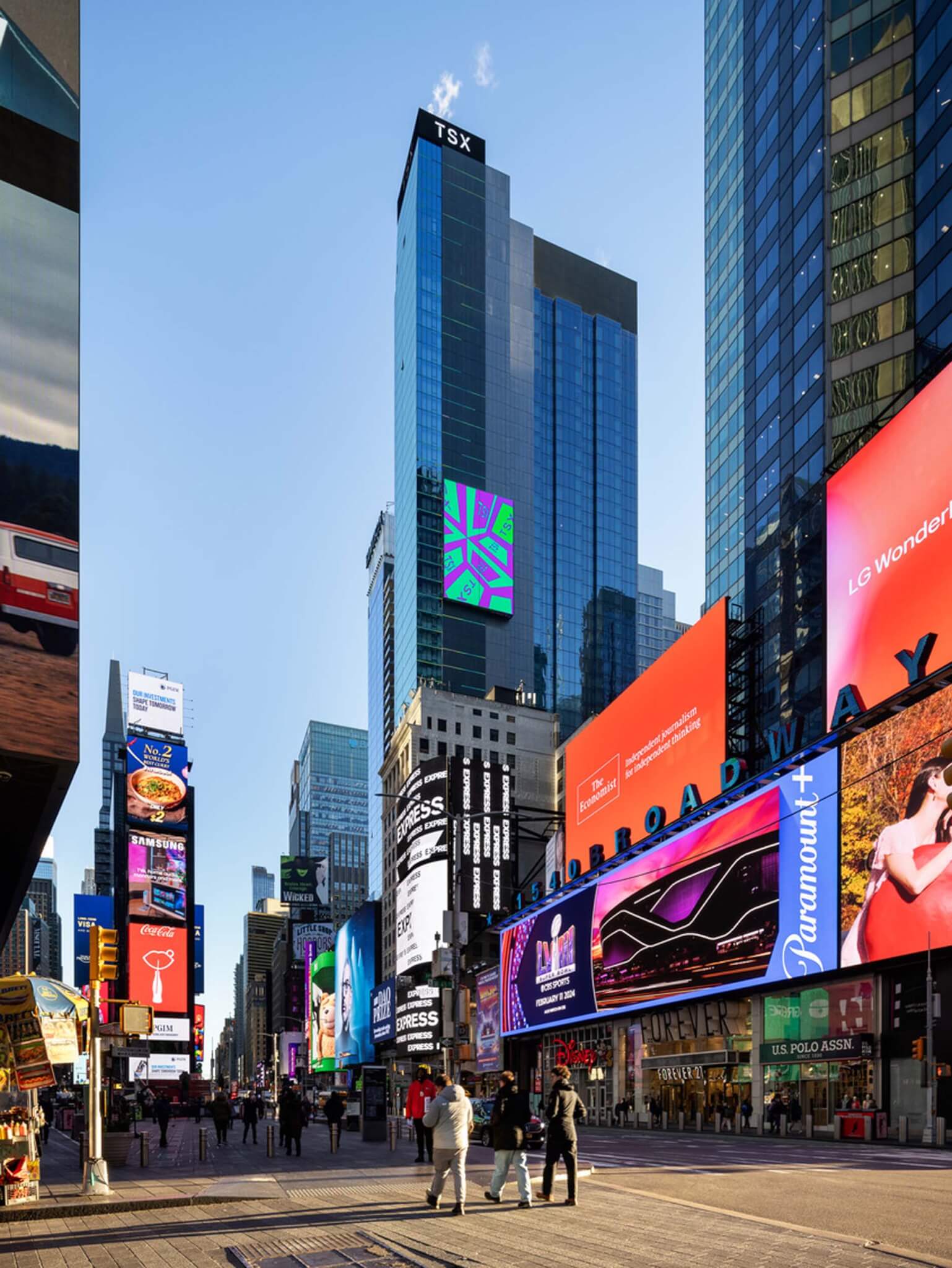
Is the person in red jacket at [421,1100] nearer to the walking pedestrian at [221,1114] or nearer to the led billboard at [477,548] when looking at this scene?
the walking pedestrian at [221,1114]


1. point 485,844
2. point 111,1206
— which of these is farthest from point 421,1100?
point 485,844

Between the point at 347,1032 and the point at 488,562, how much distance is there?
67.5m

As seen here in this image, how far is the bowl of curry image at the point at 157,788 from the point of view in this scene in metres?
132

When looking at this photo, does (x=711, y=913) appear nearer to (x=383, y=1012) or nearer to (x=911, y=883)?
(x=911, y=883)

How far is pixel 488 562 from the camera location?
18725 cm

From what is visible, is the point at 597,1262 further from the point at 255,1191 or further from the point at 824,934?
the point at 824,934

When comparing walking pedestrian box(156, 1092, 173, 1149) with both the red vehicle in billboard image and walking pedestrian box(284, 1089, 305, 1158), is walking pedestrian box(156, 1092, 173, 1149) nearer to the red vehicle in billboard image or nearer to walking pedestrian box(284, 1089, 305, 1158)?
walking pedestrian box(284, 1089, 305, 1158)

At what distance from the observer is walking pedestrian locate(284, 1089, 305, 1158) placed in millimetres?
37125

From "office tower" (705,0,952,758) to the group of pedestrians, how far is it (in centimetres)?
4505

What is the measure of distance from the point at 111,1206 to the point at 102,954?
3.98 meters

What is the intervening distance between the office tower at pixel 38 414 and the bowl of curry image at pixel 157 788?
108m

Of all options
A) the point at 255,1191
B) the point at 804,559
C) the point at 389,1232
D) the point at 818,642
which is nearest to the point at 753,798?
the point at 818,642

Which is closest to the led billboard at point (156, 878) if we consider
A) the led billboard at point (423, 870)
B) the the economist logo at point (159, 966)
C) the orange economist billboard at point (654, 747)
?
the the economist logo at point (159, 966)

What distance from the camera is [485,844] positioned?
4518 inches
